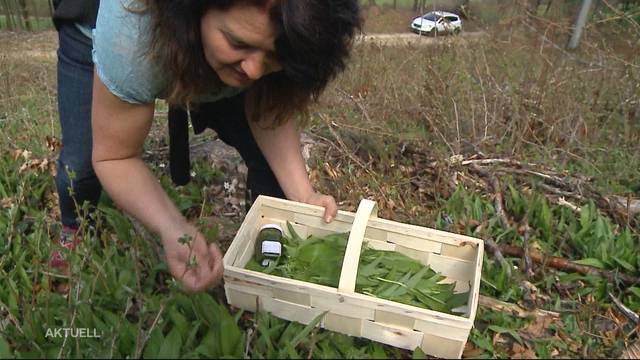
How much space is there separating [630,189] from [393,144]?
108cm

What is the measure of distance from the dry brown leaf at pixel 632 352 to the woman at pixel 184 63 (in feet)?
3.83

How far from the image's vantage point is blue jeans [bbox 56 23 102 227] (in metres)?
1.55

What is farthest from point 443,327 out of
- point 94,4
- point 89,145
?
point 94,4

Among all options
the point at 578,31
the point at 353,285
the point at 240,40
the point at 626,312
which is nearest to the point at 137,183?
the point at 240,40

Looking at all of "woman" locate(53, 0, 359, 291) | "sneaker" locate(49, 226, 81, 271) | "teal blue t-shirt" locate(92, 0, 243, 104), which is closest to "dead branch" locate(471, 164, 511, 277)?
"woman" locate(53, 0, 359, 291)

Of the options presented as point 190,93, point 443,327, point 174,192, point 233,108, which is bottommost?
point 174,192

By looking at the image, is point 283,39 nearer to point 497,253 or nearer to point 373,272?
point 373,272

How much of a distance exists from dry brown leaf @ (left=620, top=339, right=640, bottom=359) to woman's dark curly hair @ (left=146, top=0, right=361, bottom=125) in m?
1.16

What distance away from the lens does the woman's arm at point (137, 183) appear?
129 cm

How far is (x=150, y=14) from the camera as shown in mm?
1188

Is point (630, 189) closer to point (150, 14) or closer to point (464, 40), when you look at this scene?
point (464, 40)

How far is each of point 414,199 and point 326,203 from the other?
71 cm

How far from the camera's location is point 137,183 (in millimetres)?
1392

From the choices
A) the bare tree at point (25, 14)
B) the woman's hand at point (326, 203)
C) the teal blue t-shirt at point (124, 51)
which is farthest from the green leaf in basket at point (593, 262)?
the bare tree at point (25, 14)
